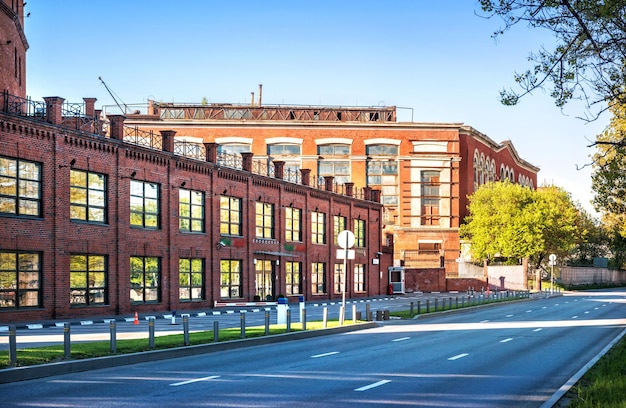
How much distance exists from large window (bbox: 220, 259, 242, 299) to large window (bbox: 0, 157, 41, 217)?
53.2ft

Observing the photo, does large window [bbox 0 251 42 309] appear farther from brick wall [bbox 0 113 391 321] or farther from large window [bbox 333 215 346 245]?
large window [bbox 333 215 346 245]

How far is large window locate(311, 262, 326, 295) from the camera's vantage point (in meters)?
60.8

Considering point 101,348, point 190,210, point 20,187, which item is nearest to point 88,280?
point 20,187

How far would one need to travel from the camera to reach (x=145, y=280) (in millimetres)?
41094

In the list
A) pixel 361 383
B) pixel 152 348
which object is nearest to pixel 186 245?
pixel 152 348

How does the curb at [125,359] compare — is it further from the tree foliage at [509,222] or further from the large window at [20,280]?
the tree foliage at [509,222]

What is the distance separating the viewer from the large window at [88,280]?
118 ft

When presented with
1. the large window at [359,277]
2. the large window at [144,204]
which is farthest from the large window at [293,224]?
the large window at [144,204]

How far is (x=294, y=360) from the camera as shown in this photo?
66.2ft

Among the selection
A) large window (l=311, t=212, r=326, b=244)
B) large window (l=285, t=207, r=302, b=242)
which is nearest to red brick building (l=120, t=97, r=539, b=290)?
large window (l=311, t=212, r=326, b=244)

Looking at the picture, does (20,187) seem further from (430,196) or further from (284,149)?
(430,196)

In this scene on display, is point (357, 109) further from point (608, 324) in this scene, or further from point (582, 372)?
point (582, 372)

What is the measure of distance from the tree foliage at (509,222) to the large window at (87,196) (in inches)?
2203

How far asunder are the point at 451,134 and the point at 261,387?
75.5 meters
